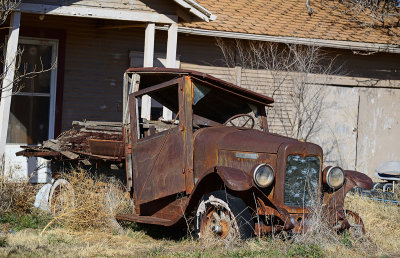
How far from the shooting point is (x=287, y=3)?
599 inches

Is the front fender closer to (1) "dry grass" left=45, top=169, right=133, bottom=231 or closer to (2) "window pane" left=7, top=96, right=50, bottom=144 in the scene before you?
(1) "dry grass" left=45, top=169, right=133, bottom=231

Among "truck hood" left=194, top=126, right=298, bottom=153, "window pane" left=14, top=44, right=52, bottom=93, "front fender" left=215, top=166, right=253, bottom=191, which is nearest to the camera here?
"front fender" left=215, top=166, right=253, bottom=191

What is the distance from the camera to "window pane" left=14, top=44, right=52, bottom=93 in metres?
11.6

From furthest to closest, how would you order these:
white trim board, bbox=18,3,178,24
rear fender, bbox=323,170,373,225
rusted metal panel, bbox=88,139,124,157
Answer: white trim board, bbox=18,3,178,24 → rusted metal panel, bbox=88,139,124,157 → rear fender, bbox=323,170,373,225

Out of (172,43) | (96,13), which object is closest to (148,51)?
(172,43)

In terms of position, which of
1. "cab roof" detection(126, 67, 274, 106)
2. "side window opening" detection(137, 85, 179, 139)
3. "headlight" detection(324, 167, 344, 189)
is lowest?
"headlight" detection(324, 167, 344, 189)

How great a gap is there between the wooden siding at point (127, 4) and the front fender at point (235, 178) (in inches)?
183

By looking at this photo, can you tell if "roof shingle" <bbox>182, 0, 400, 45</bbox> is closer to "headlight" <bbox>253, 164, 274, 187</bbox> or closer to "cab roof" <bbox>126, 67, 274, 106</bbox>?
"cab roof" <bbox>126, 67, 274, 106</bbox>

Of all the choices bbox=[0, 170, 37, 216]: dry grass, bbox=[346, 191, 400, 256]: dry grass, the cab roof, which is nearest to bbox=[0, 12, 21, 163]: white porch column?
bbox=[0, 170, 37, 216]: dry grass

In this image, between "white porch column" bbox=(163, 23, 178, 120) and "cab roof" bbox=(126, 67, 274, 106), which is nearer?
"cab roof" bbox=(126, 67, 274, 106)

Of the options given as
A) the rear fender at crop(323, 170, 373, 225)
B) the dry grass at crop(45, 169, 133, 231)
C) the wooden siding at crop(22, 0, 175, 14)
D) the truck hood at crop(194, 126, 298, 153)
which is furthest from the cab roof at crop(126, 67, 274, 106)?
the wooden siding at crop(22, 0, 175, 14)

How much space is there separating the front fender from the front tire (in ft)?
0.82

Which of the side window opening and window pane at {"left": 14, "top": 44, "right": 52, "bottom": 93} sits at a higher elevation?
window pane at {"left": 14, "top": 44, "right": 52, "bottom": 93}

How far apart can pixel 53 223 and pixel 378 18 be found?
9.90m
